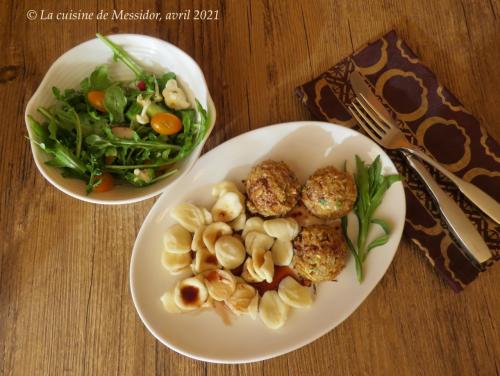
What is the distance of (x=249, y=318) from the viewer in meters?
1.11

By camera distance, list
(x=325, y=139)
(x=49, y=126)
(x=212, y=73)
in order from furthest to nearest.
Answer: (x=212, y=73) < (x=325, y=139) < (x=49, y=126)

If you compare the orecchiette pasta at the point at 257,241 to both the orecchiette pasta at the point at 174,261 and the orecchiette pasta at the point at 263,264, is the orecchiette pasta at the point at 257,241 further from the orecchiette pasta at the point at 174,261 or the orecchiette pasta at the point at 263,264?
the orecchiette pasta at the point at 174,261

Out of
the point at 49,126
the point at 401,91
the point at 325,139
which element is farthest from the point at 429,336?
the point at 49,126

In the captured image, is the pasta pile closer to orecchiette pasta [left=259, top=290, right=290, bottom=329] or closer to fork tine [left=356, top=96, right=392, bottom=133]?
orecchiette pasta [left=259, top=290, right=290, bottom=329]

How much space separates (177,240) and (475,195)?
818mm

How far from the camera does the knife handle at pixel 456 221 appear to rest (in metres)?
1.10

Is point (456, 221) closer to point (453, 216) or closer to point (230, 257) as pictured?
point (453, 216)

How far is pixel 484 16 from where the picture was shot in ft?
4.55

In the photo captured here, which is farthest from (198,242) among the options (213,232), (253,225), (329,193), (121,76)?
(121,76)

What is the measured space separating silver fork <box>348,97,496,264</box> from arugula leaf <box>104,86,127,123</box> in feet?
2.17

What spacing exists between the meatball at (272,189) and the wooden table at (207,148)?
0.22 m

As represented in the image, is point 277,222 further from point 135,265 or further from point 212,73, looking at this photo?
point 212,73

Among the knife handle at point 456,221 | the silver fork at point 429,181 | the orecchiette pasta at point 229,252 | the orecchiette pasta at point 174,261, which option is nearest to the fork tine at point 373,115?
the silver fork at point 429,181

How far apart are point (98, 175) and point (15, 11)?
77cm
